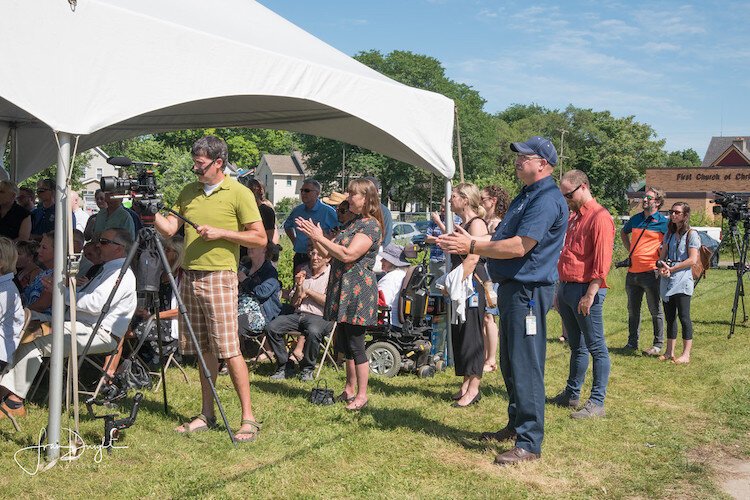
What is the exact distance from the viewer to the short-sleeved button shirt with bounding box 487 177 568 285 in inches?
165

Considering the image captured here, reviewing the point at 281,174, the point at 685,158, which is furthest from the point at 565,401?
the point at 685,158

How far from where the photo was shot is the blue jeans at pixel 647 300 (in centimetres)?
812

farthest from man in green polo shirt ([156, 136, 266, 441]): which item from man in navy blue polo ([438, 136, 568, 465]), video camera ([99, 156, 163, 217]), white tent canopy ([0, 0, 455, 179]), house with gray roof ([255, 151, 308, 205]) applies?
house with gray roof ([255, 151, 308, 205])

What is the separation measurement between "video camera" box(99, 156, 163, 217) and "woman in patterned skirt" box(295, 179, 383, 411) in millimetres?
1322

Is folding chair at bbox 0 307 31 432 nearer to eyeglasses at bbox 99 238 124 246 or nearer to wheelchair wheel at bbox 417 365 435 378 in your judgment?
eyeglasses at bbox 99 238 124 246

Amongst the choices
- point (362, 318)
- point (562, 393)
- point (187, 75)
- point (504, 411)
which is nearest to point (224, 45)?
point (187, 75)

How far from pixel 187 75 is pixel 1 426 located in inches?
103

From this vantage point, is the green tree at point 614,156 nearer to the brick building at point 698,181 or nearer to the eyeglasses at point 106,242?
the brick building at point 698,181

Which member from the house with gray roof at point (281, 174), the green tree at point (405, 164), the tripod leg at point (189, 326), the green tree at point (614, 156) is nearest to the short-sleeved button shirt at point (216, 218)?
the tripod leg at point (189, 326)

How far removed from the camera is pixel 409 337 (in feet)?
22.3

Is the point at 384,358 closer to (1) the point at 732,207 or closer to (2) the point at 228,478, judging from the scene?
(2) the point at 228,478

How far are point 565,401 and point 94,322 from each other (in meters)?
3.67

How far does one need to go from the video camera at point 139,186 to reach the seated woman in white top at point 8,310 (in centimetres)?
113

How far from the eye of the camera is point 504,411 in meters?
5.55
